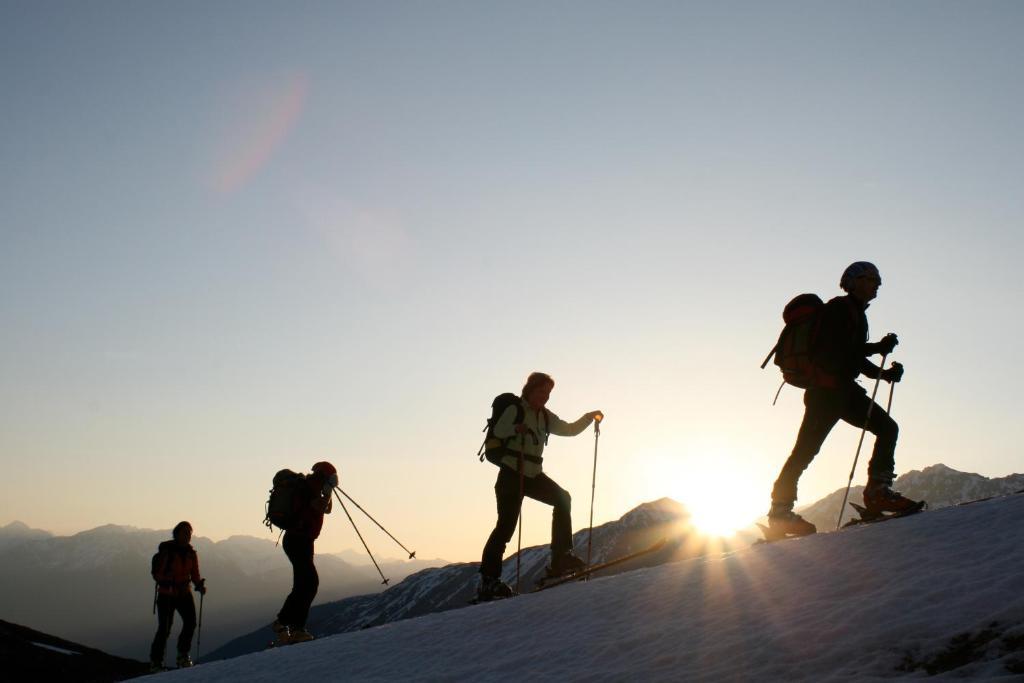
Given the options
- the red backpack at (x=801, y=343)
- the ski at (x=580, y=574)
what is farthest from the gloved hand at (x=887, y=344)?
the ski at (x=580, y=574)

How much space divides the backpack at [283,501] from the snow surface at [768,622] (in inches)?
142

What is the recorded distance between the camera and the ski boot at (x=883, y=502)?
7.75 meters

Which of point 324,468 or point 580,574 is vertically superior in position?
point 324,468

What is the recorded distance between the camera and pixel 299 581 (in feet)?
37.2

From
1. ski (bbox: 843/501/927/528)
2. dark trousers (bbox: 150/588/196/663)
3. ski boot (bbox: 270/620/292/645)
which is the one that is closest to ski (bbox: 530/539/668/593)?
ski (bbox: 843/501/927/528)

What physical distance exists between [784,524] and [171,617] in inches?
434

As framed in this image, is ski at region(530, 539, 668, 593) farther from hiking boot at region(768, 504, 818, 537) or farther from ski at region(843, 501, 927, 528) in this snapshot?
ski at region(843, 501, 927, 528)

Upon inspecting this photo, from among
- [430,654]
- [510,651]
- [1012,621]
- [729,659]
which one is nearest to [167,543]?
[430,654]

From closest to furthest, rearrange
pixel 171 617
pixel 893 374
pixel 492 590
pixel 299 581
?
pixel 893 374, pixel 492 590, pixel 299 581, pixel 171 617

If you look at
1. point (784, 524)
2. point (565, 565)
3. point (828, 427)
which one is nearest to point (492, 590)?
point (565, 565)

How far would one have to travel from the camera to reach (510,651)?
18.8 ft

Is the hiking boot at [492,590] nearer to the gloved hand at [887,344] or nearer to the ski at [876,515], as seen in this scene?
the ski at [876,515]

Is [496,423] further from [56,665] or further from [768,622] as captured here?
[56,665]

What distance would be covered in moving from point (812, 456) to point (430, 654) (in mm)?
4786
